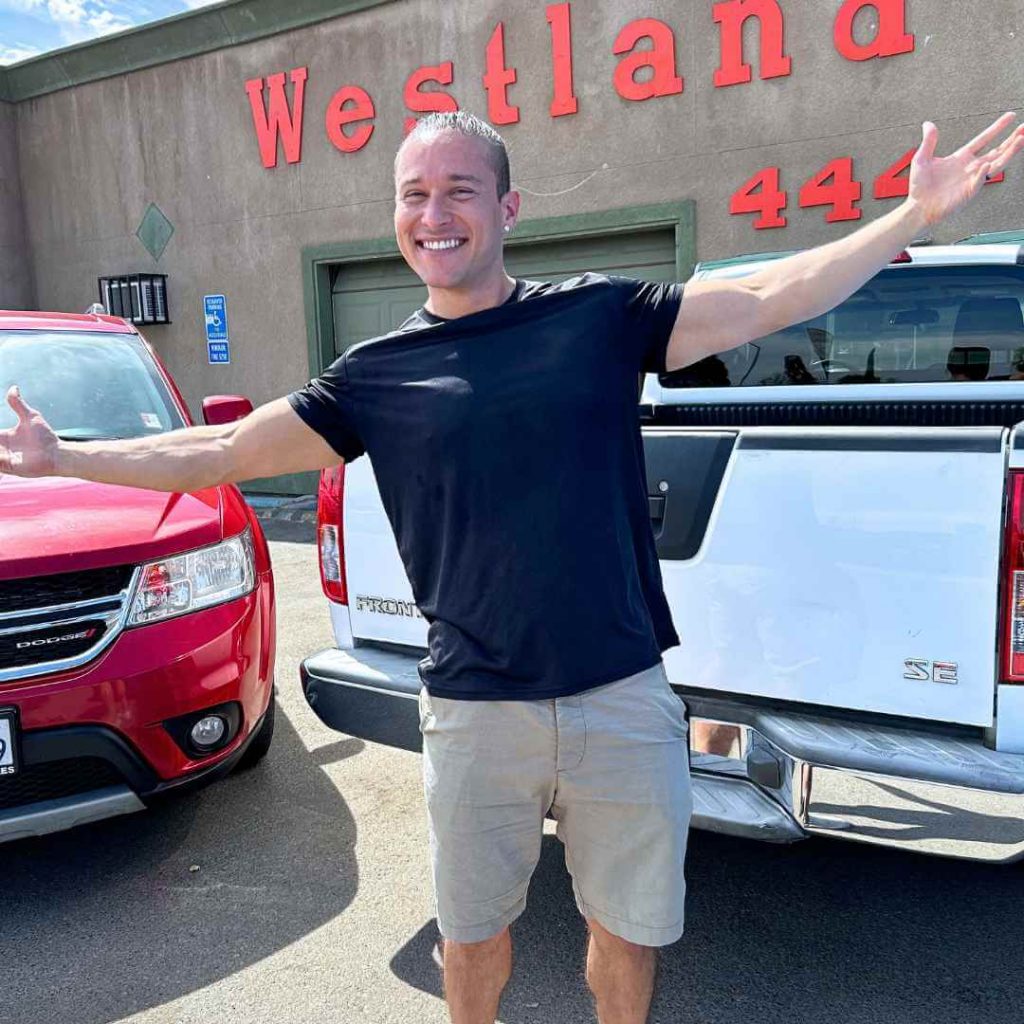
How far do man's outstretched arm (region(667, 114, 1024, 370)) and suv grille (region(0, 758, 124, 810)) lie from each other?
83.9 inches

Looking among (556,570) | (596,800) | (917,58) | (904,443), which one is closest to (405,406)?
(556,570)

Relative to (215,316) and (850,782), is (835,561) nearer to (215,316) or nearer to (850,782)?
(850,782)

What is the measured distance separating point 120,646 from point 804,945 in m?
2.10

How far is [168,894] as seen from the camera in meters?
2.96

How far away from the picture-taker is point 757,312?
1.75 m

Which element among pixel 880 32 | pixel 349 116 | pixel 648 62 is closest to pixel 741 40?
pixel 648 62

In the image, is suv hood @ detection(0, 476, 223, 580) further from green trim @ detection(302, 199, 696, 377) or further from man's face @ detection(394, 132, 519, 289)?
green trim @ detection(302, 199, 696, 377)

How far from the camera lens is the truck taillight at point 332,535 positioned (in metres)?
3.00

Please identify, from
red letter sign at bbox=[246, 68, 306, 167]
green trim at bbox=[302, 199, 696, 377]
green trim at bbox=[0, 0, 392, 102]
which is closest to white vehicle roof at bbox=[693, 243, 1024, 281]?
green trim at bbox=[302, 199, 696, 377]

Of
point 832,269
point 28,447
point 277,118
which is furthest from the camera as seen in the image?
point 277,118

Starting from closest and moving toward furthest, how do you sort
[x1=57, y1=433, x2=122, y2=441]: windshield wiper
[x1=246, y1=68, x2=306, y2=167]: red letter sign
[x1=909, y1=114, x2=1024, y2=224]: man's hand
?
[x1=909, y1=114, x2=1024, y2=224]: man's hand → [x1=57, y1=433, x2=122, y2=441]: windshield wiper → [x1=246, y1=68, x2=306, y2=167]: red letter sign

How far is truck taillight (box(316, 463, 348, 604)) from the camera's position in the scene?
300 centimetres

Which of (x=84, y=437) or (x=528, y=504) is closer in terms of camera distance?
(x=528, y=504)

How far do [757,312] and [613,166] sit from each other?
24.3 ft
